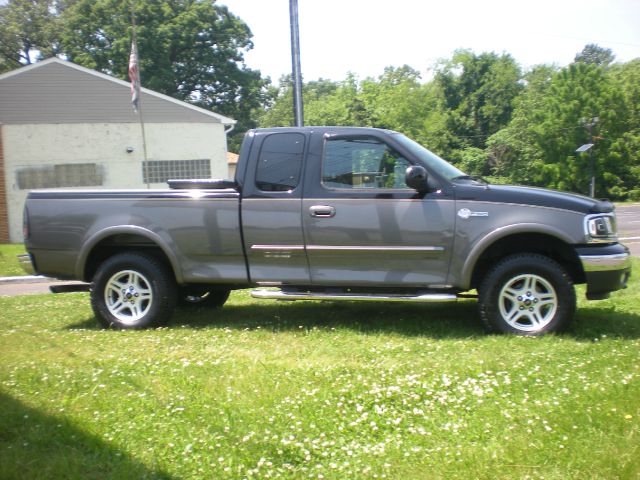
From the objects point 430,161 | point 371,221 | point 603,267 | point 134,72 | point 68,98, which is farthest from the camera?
point 68,98

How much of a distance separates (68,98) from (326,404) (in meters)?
23.9

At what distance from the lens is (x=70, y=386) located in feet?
14.3

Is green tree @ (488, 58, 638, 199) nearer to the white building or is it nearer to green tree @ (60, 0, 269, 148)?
green tree @ (60, 0, 269, 148)

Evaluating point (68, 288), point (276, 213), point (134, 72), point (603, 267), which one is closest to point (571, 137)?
point (134, 72)

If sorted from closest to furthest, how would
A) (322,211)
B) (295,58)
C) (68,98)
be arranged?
1. (322,211)
2. (295,58)
3. (68,98)

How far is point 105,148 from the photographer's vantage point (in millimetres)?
25250

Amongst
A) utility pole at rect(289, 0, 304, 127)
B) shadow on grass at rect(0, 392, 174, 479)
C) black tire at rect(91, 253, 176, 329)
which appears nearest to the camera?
shadow on grass at rect(0, 392, 174, 479)

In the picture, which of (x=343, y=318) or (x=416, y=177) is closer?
(x=416, y=177)

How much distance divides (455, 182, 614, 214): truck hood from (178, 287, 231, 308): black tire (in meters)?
2.99

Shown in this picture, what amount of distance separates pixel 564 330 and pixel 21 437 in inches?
170

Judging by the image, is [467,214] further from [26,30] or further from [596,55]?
[596,55]

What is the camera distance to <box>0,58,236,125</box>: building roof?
2386cm

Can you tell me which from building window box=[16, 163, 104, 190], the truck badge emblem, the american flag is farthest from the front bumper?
building window box=[16, 163, 104, 190]

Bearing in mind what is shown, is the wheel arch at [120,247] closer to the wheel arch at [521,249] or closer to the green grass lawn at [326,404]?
the green grass lawn at [326,404]
